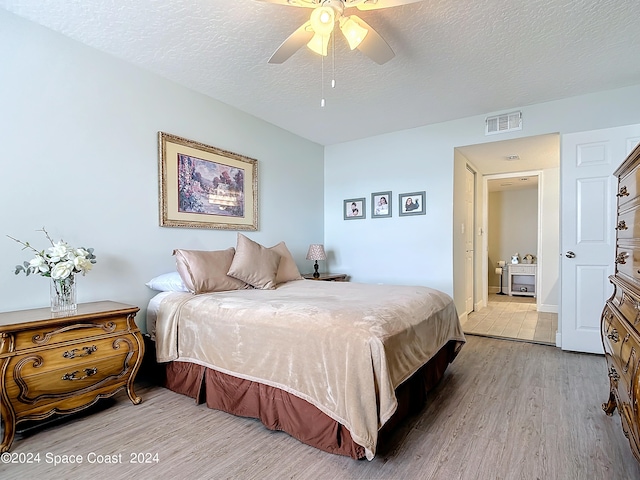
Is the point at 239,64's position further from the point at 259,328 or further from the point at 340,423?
the point at 340,423

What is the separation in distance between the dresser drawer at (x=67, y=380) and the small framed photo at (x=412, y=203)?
10.9 ft

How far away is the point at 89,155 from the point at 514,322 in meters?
5.08

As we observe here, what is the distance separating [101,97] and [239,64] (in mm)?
1078

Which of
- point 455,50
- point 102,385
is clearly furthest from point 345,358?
point 455,50

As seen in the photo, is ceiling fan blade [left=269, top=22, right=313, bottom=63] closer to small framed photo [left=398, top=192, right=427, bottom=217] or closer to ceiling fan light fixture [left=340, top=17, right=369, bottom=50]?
ceiling fan light fixture [left=340, top=17, right=369, bottom=50]

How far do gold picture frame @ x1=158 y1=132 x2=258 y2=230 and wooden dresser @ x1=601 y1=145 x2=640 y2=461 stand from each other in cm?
311

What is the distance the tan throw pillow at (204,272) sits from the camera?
103 inches

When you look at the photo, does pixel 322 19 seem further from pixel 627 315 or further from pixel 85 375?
pixel 85 375

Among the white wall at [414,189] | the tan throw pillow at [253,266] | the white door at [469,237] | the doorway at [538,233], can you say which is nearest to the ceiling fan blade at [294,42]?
the tan throw pillow at [253,266]

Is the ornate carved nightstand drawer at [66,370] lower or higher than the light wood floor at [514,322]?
higher

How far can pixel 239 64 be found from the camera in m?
2.66

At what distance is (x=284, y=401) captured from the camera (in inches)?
72.9

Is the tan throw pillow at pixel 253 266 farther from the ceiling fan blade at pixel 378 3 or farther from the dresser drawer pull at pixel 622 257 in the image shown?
the dresser drawer pull at pixel 622 257

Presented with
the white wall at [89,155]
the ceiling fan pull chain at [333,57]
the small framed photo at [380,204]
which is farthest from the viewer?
the small framed photo at [380,204]
